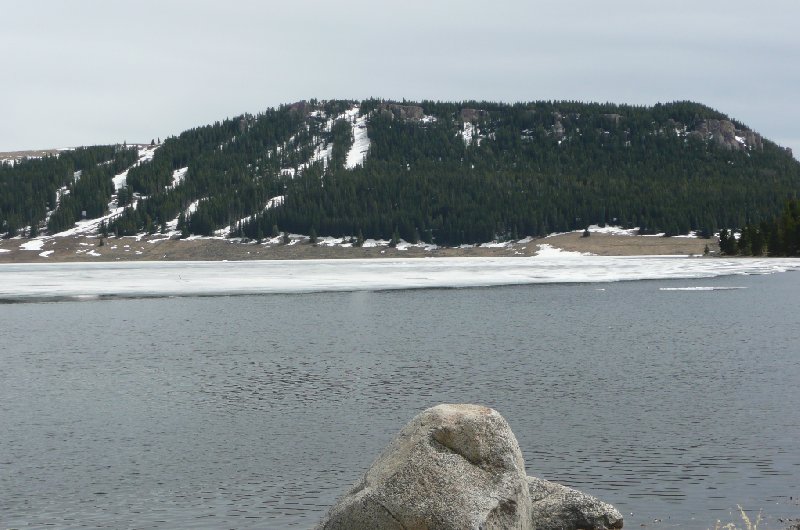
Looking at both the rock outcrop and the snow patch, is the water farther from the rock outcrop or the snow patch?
the snow patch

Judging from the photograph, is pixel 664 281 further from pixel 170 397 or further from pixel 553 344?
pixel 170 397

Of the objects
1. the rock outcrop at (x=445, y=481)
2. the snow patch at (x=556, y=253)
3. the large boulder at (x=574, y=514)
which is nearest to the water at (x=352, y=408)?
the large boulder at (x=574, y=514)

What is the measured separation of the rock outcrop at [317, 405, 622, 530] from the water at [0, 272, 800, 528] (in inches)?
157

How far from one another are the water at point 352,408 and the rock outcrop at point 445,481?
3999 millimetres

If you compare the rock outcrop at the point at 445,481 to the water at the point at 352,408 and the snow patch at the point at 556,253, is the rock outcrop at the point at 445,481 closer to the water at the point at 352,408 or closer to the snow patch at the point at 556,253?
the water at the point at 352,408

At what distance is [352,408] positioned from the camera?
1026 inches

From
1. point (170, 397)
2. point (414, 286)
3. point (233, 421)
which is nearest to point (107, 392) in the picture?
point (170, 397)

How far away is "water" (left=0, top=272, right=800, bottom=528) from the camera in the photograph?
17250 mm

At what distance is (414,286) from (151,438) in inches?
2522

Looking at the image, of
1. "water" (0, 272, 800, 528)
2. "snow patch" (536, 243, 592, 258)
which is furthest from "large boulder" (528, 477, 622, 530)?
"snow patch" (536, 243, 592, 258)

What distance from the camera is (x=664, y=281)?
8888 centimetres

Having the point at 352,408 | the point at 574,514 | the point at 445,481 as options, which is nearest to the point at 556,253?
the point at 352,408

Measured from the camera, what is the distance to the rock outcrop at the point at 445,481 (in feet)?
38.2

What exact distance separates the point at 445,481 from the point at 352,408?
14.4 meters
